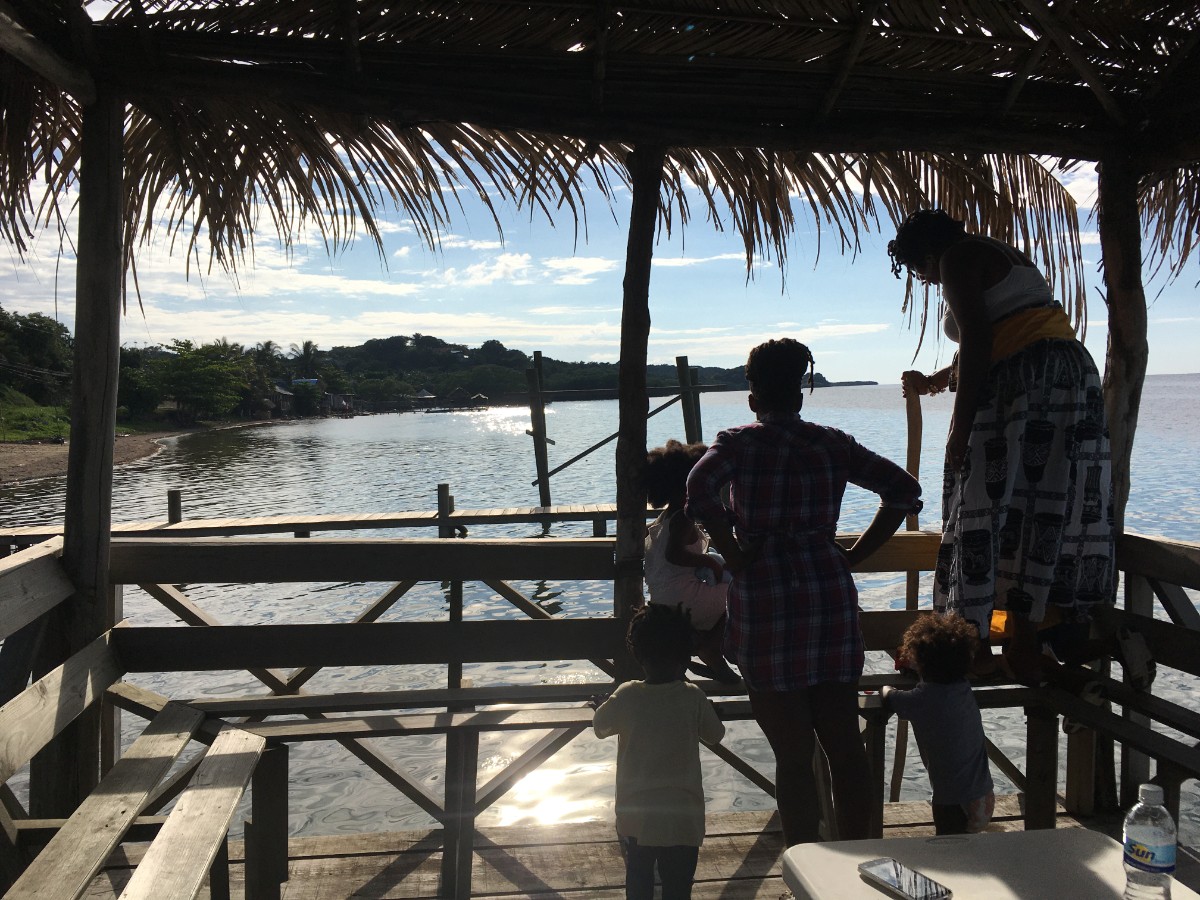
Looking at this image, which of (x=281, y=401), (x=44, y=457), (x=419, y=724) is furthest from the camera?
(x=281, y=401)

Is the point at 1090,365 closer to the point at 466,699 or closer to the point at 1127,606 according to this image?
the point at 1127,606

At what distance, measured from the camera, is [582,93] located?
9.64ft

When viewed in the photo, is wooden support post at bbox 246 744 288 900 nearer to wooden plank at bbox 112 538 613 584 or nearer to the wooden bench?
the wooden bench

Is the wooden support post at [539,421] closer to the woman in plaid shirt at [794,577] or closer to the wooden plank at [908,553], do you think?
the wooden plank at [908,553]

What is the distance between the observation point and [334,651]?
3.00 metres

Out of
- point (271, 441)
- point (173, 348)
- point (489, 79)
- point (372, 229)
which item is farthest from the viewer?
point (173, 348)

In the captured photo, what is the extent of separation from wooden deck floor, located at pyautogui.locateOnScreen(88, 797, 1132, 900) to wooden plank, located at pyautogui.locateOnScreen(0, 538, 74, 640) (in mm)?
1013

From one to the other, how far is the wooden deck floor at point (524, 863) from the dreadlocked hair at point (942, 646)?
39.2 inches

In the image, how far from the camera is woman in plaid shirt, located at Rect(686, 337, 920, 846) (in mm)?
2209

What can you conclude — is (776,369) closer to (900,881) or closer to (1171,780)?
(900,881)

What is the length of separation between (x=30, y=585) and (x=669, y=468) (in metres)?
1.96

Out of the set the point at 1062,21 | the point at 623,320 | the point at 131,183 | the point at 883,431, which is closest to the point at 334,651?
the point at 623,320

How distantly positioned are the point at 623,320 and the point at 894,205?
1.33 metres

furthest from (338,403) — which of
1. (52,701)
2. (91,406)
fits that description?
(52,701)
